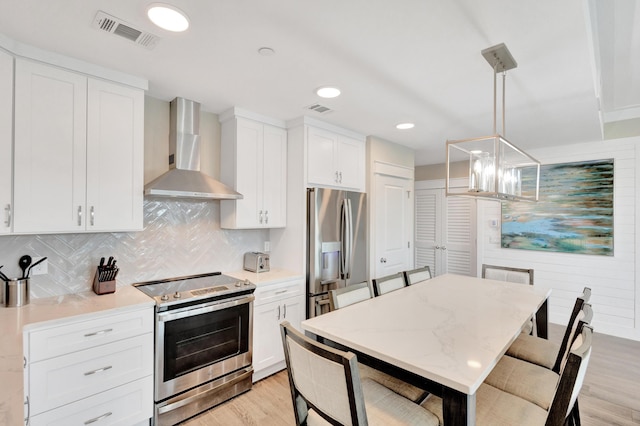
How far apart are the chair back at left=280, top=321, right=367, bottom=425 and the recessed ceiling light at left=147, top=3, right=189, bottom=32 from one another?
5.15 ft

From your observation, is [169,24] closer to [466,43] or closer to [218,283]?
[466,43]

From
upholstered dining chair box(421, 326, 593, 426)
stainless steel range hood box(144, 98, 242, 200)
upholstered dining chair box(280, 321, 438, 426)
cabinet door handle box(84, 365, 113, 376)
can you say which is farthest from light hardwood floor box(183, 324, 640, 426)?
stainless steel range hood box(144, 98, 242, 200)

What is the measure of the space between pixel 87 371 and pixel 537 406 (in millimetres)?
2478

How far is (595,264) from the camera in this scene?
13.0ft

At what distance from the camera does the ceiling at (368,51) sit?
58.8 inches

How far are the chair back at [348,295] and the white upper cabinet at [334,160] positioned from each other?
4.23 feet

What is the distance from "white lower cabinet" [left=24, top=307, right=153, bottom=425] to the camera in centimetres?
170

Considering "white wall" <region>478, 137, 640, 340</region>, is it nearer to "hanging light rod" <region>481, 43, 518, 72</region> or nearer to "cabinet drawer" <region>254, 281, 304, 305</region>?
"hanging light rod" <region>481, 43, 518, 72</region>

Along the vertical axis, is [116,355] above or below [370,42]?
below

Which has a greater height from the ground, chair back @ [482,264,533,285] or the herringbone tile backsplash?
the herringbone tile backsplash

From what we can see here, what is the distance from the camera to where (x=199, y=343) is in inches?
91.4

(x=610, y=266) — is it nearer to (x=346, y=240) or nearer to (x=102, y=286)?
(x=346, y=240)

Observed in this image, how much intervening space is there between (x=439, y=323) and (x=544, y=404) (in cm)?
58

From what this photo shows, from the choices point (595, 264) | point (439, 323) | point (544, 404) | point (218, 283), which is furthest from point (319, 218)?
point (595, 264)
